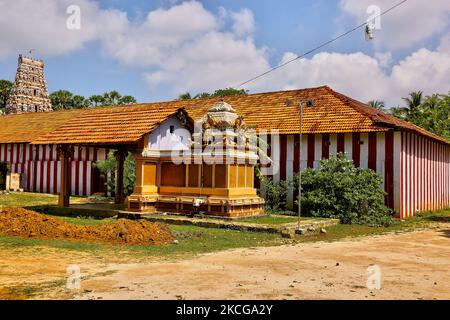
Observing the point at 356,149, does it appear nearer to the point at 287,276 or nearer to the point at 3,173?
the point at 287,276

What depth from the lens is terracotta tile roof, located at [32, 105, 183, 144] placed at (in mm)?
17312

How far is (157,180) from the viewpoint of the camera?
1755 centimetres

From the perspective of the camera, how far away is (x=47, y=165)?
30844 mm

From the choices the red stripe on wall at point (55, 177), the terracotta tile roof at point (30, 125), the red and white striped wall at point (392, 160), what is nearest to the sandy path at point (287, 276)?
the red and white striped wall at point (392, 160)

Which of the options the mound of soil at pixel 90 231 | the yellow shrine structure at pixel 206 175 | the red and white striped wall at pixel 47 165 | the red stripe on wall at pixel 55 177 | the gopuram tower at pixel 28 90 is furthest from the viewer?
the gopuram tower at pixel 28 90

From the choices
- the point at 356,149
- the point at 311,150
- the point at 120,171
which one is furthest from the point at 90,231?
the point at 356,149

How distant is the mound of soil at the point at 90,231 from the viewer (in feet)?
38.9

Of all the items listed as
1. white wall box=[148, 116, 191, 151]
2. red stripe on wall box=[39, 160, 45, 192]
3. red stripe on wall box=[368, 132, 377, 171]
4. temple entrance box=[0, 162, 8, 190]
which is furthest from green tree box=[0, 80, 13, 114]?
red stripe on wall box=[368, 132, 377, 171]

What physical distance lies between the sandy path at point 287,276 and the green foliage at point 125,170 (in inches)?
538

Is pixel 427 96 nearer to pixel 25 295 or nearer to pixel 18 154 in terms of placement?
pixel 18 154

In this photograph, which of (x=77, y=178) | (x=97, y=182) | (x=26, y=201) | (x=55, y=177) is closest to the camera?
(x=26, y=201)

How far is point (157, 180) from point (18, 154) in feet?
62.4

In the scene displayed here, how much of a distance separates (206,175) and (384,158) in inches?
293

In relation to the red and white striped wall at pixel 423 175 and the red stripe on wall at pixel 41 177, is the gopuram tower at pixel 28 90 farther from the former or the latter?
the red and white striped wall at pixel 423 175
